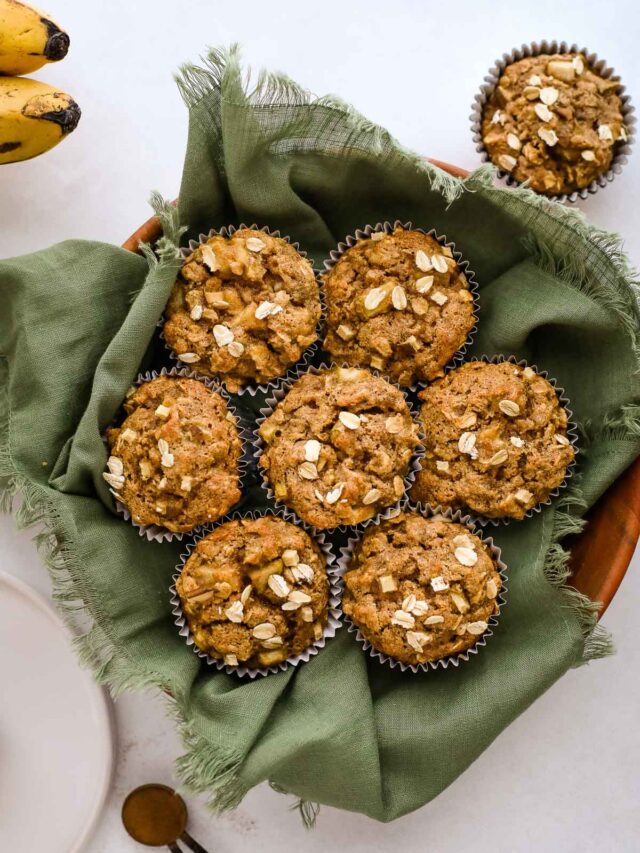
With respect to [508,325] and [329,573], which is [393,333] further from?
[329,573]

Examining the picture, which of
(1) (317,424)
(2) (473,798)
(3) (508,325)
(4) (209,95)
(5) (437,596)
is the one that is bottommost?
(2) (473,798)

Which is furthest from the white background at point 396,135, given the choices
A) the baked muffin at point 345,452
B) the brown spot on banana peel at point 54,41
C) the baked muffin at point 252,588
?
the baked muffin at point 345,452

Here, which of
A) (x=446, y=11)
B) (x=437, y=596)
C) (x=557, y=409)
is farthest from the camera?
(x=446, y=11)

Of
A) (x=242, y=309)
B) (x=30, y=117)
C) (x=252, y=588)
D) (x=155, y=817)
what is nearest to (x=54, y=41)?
(x=30, y=117)

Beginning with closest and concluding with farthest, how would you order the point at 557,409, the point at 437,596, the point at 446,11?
the point at 437,596 < the point at 557,409 < the point at 446,11

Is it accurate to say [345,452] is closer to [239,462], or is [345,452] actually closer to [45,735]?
[239,462]

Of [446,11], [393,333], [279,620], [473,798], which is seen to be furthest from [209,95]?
[473,798]

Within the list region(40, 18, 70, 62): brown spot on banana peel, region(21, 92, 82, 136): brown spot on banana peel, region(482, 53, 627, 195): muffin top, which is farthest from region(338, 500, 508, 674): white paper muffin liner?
region(40, 18, 70, 62): brown spot on banana peel
